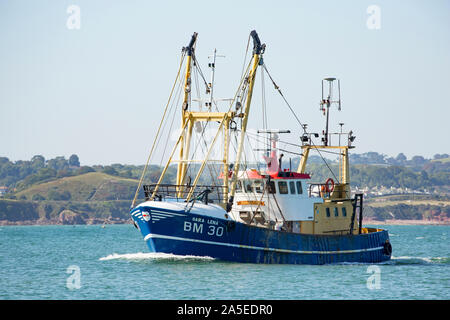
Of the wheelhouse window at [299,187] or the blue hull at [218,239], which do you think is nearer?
the blue hull at [218,239]

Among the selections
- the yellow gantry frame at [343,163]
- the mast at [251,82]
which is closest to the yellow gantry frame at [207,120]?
the mast at [251,82]

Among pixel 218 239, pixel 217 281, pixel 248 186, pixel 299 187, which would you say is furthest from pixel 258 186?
pixel 217 281

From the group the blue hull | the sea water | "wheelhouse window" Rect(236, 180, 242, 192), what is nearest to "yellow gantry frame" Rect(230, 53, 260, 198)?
"wheelhouse window" Rect(236, 180, 242, 192)

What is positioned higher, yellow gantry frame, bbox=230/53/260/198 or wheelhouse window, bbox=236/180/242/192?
yellow gantry frame, bbox=230/53/260/198

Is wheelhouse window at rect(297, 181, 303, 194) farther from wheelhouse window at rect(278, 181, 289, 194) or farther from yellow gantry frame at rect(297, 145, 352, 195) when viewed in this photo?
yellow gantry frame at rect(297, 145, 352, 195)

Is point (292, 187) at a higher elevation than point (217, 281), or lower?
higher

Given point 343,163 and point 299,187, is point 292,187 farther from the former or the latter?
point 343,163

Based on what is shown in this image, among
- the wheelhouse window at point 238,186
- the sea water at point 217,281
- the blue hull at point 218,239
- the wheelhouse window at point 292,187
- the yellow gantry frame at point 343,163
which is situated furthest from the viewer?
the yellow gantry frame at point 343,163

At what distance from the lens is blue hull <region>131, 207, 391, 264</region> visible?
4088 centimetres

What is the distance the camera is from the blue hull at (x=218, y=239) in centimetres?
4088

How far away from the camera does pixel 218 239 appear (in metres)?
41.5

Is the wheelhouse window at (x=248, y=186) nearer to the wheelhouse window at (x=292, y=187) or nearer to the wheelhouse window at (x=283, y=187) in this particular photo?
the wheelhouse window at (x=283, y=187)

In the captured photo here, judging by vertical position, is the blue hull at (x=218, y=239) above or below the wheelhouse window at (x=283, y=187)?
below

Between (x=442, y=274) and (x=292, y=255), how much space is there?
28.3 ft
